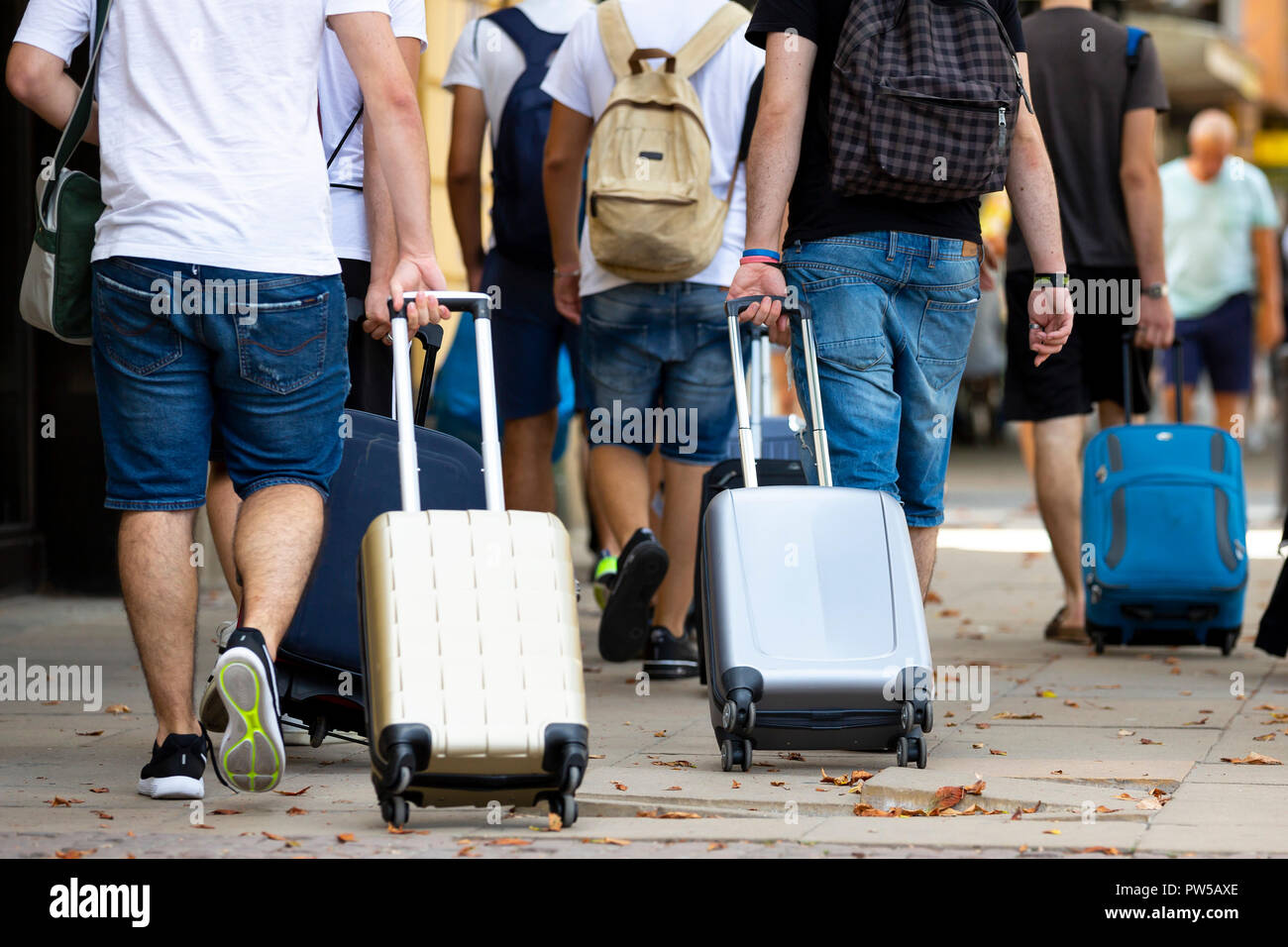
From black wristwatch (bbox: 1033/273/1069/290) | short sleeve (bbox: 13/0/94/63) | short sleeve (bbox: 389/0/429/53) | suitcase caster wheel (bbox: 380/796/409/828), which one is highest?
short sleeve (bbox: 389/0/429/53)

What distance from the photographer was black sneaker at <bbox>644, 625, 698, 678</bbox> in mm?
6199

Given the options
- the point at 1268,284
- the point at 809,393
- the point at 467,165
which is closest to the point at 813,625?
the point at 809,393

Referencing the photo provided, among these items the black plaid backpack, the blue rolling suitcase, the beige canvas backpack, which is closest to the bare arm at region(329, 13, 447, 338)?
the black plaid backpack

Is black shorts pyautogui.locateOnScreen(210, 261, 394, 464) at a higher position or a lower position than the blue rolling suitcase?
higher

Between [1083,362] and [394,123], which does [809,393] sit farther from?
[1083,362]

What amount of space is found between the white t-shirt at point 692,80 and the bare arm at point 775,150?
1.35 metres

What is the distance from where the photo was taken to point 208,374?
13.9ft

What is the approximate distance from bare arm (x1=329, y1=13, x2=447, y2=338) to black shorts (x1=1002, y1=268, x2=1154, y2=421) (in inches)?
128

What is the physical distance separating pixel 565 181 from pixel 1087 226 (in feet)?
6.48

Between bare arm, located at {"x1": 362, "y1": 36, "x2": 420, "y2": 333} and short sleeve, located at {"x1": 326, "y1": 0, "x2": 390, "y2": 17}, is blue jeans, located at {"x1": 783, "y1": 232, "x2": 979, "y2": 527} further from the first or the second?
short sleeve, located at {"x1": 326, "y1": 0, "x2": 390, "y2": 17}

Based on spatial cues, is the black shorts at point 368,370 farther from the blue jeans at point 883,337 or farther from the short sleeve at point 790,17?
the short sleeve at point 790,17

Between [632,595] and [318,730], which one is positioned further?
[632,595]
